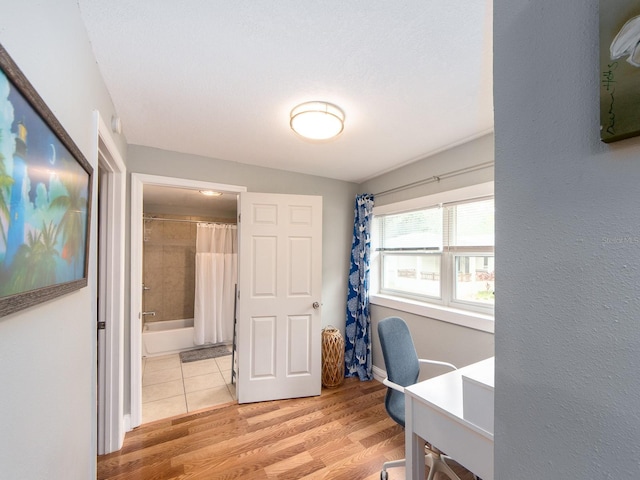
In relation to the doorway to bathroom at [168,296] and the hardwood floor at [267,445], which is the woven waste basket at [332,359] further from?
the doorway to bathroom at [168,296]

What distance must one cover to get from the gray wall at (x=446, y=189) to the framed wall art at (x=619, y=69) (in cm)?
179

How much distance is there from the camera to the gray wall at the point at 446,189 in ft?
6.70

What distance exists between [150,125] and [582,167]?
2319 mm

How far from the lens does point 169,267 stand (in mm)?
4516

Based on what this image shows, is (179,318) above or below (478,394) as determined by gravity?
below

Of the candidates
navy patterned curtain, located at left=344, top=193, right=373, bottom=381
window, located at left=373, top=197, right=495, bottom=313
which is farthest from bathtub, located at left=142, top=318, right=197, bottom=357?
window, located at left=373, top=197, right=495, bottom=313

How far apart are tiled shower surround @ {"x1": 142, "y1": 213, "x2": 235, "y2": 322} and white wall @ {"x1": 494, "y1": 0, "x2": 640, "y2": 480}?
4.73 m

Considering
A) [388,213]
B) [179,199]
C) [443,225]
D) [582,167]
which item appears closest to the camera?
[582,167]

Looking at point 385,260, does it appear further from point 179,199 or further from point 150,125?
point 179,199

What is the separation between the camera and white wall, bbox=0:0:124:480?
1.97ft

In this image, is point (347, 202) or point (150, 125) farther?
point (347, 202)

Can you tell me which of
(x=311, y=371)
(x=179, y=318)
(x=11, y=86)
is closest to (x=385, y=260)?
(x=311, y=371)

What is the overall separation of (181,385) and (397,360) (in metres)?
2.40

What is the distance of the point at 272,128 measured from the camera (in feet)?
6.42
